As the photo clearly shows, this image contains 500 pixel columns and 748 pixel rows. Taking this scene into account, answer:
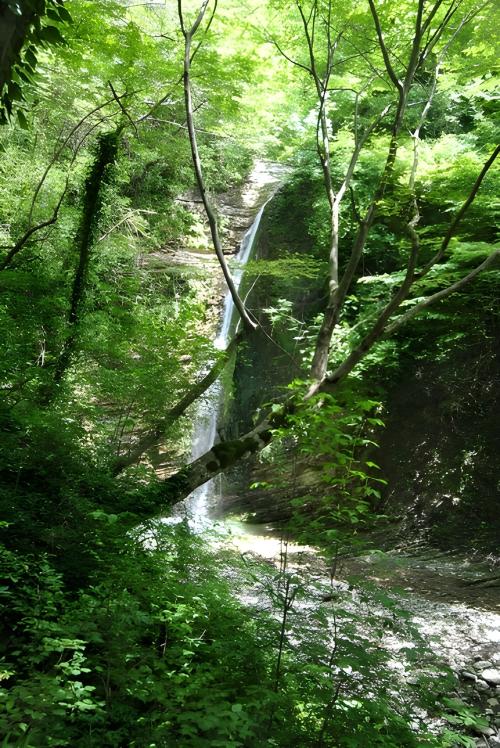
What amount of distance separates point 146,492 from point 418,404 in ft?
17.3

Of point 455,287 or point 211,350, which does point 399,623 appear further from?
point 211,350

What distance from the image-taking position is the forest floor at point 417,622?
2.86m

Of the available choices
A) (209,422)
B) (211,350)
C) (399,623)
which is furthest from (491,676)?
(209,422)

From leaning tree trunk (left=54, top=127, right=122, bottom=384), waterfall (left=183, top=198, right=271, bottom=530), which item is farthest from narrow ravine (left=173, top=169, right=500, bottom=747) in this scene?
leaning tree trunk (left=54, top=127, right=122, bottom=384)

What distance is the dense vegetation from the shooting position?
104 inches

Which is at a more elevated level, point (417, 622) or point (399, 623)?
point (399, 623)

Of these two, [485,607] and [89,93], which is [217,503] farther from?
[89,93]

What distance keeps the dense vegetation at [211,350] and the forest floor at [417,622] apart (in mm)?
142

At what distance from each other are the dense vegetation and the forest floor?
142mm

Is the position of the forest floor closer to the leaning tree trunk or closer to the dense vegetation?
the dense vegetation

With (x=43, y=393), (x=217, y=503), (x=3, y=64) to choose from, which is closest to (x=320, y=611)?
Result: (x=3, y=64)

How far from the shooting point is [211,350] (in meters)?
7.09

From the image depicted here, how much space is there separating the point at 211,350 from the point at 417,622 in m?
4.03

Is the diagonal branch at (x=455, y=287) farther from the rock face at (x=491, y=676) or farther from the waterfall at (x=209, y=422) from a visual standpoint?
the waterfall at (x=209, y=422)
